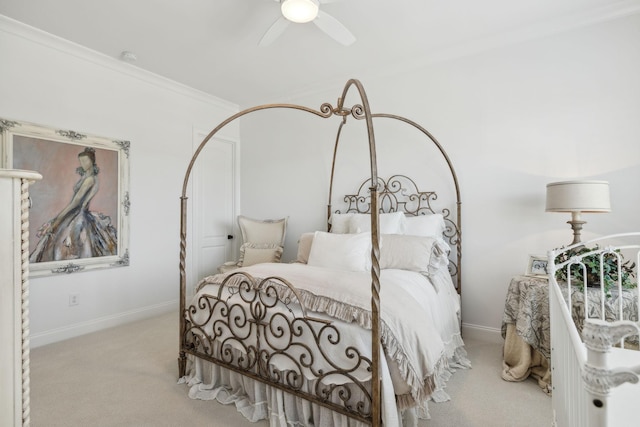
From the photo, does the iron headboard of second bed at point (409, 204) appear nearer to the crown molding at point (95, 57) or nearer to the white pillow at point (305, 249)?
the white pillow at point (305, 249)

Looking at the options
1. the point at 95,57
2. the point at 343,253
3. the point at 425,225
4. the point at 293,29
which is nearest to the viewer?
the point at 343,253

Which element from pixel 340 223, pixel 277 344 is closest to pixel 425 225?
pixel 340 223

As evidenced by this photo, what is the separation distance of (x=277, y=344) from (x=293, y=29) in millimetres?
2504

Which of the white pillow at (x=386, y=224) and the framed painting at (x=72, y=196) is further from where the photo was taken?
the white pillow at (x=386, y=224)

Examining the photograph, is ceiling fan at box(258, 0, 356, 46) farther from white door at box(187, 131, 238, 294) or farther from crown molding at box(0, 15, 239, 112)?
white door at box(187, 131, 238, 294)

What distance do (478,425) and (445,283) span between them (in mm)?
1056

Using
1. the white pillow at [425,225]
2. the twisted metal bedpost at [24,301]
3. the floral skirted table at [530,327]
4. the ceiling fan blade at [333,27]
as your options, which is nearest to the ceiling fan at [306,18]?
the ceiling fan blade at [333,27]

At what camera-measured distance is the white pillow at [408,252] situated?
2.52 meters

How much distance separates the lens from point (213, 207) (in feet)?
14.7

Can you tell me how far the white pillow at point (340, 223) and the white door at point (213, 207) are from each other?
187 centimetres

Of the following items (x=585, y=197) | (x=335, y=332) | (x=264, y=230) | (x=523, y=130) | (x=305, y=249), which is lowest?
(x=335, y=332)

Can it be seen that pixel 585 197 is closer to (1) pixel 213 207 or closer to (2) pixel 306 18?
(2) pixel 306 18

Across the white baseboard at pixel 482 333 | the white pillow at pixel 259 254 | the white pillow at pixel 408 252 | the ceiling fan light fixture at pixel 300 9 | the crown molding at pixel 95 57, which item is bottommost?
the white baseboard at pixel 482 333

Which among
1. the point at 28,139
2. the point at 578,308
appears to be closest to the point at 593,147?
the point at 578,308
